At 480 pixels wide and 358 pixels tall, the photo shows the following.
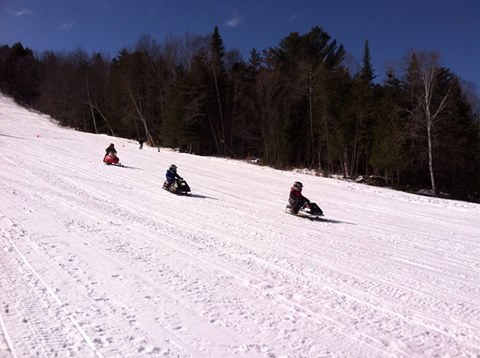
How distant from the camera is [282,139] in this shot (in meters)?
36.3

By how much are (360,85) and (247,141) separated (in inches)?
642

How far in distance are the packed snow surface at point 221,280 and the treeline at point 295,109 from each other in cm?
1590

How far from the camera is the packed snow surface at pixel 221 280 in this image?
4.41m

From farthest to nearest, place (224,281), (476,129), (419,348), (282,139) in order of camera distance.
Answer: (282,139) → (476,129) → (224,281) → (419,348)

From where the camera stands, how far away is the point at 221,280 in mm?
6348

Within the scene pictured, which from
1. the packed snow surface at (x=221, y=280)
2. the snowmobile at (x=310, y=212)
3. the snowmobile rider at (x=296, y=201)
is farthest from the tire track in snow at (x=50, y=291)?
the snowmobile at (x=310, y=212)

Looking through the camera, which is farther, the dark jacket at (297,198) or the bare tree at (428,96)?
the bare tree at (428,96)

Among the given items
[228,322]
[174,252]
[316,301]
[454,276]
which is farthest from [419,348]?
[174,252]

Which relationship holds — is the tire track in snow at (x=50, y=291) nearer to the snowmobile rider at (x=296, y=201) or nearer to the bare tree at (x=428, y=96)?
the snowmobile rider at (x=296, y=201)

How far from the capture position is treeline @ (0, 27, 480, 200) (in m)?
28.2

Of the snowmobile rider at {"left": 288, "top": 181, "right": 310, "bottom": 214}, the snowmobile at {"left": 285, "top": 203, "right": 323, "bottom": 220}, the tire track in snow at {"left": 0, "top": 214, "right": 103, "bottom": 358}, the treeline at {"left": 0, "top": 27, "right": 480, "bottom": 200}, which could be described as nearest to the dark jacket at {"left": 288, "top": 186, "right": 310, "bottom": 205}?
the snowmobile rider at {"left": 288, "top": 181, "right": 310, "bottom": 214}

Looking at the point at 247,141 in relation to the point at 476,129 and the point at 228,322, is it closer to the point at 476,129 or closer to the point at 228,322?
the point at 476,129

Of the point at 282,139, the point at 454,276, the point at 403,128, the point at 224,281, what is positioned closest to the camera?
the point at 224,281

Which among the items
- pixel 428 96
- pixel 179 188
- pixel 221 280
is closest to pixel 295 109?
pixel 428 96
